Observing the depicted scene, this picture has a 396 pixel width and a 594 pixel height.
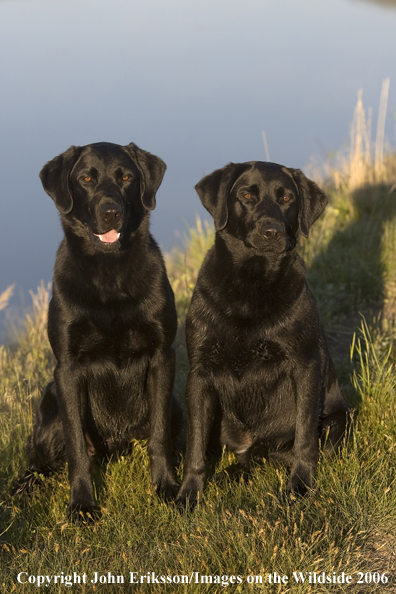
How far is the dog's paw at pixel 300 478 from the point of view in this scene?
3387 millimetres

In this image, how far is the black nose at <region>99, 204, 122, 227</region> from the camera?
3.38 meters

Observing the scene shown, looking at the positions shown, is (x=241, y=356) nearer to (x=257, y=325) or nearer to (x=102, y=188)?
(x=257, y=325)

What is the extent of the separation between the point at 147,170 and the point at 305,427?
1629mm

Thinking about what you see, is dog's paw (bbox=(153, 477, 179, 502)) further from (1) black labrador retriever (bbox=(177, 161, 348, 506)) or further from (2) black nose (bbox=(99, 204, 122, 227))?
(2) black nose (bbox=(99, 204, 122, 227))

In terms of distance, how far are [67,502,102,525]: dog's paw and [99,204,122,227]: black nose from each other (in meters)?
1.46

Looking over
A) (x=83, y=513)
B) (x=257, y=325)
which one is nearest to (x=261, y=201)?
(x=257, y=325)

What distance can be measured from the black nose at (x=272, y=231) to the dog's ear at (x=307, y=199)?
315mm

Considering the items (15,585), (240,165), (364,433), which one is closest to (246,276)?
(240,165)

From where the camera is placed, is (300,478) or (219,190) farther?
(219,190)

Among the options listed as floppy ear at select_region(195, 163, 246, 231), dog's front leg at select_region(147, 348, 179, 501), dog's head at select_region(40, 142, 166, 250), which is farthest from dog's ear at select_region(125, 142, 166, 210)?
dog's front leg at select_region(147, 348, 179, 501)

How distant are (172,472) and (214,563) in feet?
3.04

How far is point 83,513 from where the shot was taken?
3.43 m

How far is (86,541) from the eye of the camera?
124 inches

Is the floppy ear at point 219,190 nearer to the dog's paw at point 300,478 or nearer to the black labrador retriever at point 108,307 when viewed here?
the black labrador retriever at point 108,307
